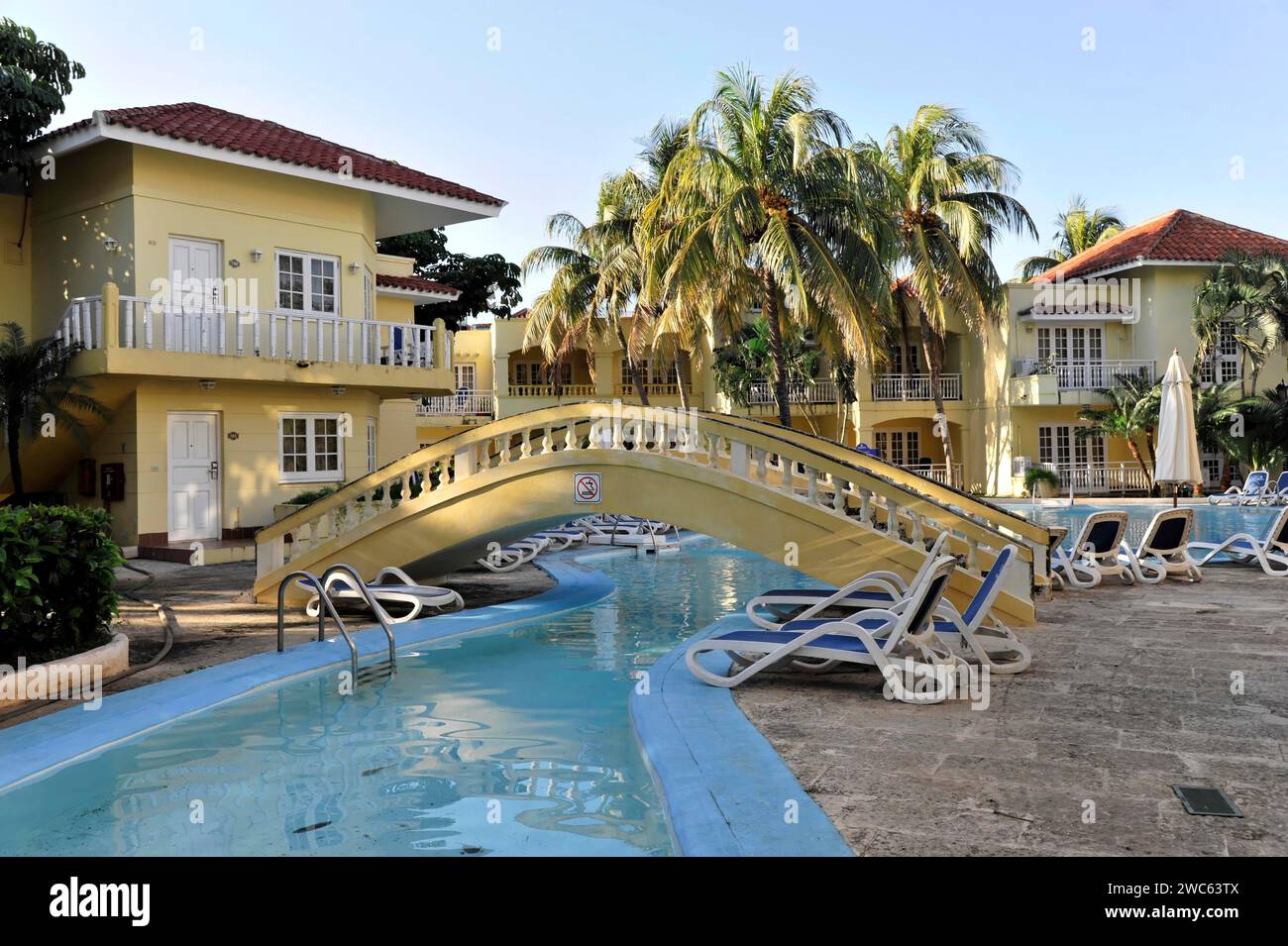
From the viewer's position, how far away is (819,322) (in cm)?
2042

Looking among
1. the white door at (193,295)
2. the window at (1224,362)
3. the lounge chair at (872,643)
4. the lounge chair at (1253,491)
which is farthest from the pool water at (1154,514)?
the white door at (193,295)

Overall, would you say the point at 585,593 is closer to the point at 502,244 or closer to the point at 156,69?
the point at 156,69

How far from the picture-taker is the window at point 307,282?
63.8 feet

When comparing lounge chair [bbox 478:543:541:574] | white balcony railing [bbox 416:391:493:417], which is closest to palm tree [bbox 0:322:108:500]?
lounge chair [bbox 478:543:541:574]

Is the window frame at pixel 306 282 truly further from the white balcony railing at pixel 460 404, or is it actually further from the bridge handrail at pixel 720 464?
the white balcony railing at pixel 460 404

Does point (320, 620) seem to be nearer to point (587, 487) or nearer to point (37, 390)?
point (587, 487)

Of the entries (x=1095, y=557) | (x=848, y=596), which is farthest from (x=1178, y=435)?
(x=848, y=596)

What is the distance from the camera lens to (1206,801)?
4.57m

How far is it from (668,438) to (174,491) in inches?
426

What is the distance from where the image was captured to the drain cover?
14.6ft

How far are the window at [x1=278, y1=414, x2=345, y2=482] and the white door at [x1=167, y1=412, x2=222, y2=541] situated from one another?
136cm

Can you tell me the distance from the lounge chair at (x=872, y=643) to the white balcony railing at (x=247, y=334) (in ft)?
43.3

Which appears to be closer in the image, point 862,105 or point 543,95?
point 543,95
